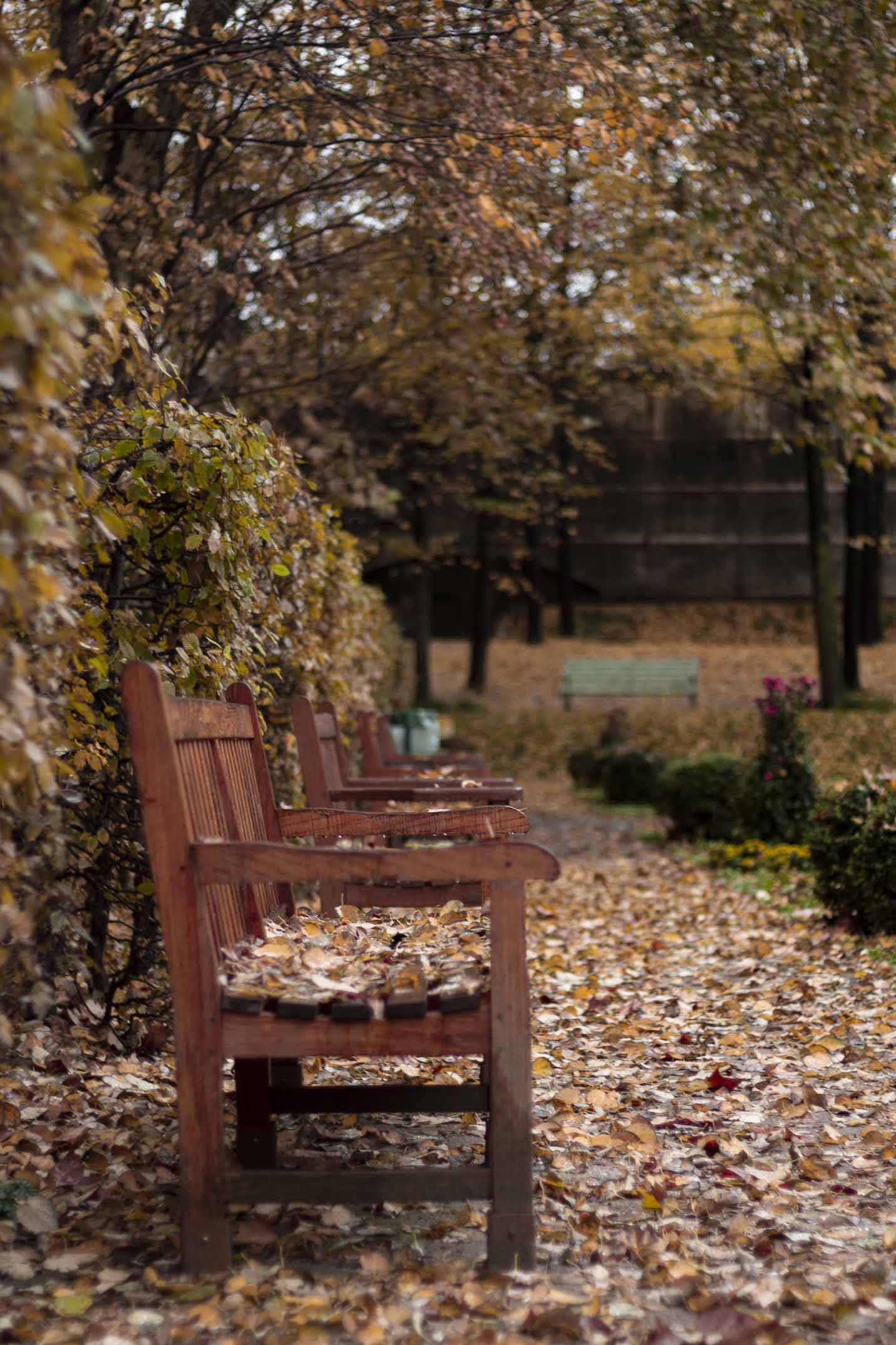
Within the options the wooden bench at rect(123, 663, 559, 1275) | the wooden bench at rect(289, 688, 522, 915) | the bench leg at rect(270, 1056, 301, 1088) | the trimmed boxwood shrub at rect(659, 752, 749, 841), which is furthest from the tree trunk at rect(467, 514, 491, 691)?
the wooden bench at rect(123, 663, 559, 1275)

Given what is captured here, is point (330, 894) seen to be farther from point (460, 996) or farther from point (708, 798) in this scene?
point (708, 798)

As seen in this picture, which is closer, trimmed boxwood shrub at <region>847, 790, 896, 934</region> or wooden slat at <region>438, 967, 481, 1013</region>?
wooden slat at <region>438, 967, 481, 1013</region>

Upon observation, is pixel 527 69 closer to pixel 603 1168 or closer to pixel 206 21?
pixel 206 21

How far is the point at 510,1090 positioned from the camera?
9.16 feet

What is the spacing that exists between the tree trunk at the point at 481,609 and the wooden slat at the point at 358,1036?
20.2 metres

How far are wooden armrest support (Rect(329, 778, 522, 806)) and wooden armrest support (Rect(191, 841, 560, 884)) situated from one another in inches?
97.4

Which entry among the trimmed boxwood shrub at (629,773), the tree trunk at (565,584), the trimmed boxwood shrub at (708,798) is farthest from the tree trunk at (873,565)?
the trimmed boxwood shrub at (708,798)

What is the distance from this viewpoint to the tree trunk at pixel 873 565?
24.2m

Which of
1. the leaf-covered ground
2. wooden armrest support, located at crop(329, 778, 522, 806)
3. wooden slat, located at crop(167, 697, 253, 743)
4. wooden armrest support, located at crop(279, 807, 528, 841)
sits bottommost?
the leaf-covered ground

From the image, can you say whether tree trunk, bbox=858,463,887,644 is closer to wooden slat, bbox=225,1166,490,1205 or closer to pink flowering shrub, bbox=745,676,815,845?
pink flowering shrub, bbox=745,676,815,845

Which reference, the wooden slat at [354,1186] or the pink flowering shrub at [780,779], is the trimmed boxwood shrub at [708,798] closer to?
the pink flowering shrub at [780,779]

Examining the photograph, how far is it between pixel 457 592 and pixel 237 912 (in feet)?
91.6

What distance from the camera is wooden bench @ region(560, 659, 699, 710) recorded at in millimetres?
22422

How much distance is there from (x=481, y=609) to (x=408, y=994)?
20.8 metres
